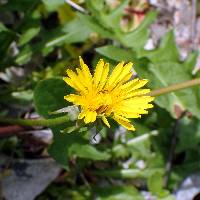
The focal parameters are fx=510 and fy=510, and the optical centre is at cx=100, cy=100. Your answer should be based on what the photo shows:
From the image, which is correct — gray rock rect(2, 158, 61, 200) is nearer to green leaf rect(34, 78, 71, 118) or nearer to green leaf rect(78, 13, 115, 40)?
green leaf rect(34, 78, 71, 118)

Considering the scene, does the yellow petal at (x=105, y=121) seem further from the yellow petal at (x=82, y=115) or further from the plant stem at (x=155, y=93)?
the plant stem at (x=155, y=93)

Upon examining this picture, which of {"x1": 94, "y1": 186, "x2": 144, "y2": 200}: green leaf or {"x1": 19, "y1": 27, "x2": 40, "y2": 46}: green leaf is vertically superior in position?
{"x1": 19, "y1": 27, "x2": 40, "y2": 46}: green leaf

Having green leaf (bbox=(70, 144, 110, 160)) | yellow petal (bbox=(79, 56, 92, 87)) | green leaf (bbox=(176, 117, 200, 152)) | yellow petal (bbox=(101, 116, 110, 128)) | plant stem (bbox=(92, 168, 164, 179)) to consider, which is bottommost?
plant stem (bbox=(92, 168, 164, 179))

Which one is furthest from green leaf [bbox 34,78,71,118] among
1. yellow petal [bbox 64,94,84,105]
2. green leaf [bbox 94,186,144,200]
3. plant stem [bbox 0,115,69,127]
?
green leaf [bbox 94,186,144,200]

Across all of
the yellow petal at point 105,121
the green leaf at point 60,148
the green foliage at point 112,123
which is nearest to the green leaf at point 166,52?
the green foliage at point 112,123

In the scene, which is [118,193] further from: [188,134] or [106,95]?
[106,95]

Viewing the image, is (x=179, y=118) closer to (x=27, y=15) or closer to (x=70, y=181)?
(x=70, y=181)

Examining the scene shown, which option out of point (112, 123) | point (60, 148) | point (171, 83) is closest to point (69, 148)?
point (60, 148)
